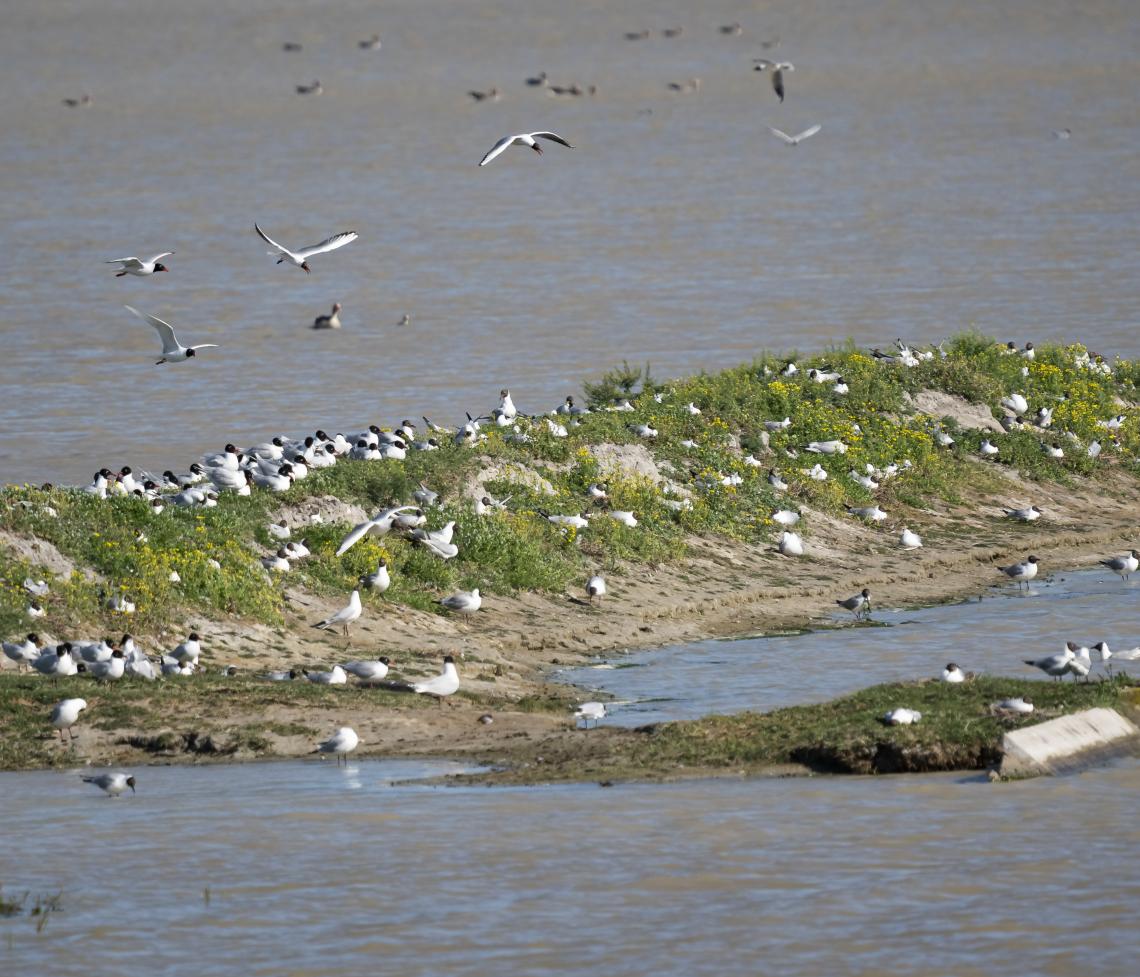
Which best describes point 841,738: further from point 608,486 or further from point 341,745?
point 608,486

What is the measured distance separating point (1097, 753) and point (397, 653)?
7.08 meters

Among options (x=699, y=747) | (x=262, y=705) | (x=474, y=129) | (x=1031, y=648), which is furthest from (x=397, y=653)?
(x=474, y=129)

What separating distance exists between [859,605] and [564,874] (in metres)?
10.0

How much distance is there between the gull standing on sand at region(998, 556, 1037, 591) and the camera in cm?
2477

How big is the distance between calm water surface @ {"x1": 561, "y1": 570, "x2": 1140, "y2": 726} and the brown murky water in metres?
14.1

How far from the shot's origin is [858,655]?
21344mm

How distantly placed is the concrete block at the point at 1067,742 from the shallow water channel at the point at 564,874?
0.60 ft

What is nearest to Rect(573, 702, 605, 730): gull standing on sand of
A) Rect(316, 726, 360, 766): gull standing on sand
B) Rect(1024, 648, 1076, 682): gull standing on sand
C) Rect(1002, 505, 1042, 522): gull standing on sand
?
Rect(316, 726, 360, 766): gull standing on sand

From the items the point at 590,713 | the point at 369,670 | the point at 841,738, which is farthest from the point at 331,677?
the point at 841,738

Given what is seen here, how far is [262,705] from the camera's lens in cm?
1809

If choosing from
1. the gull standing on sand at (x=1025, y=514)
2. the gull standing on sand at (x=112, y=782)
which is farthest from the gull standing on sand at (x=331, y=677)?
the gull standing on sand at (x=1025, y=514)

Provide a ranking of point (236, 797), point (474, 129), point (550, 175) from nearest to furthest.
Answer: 1. point (236, 797)
2. point (550, 175)
3. point (474, 129)

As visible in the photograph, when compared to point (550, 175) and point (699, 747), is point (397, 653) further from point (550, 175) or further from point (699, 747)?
point (550, 175)

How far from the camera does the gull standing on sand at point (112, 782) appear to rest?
52.4ft
